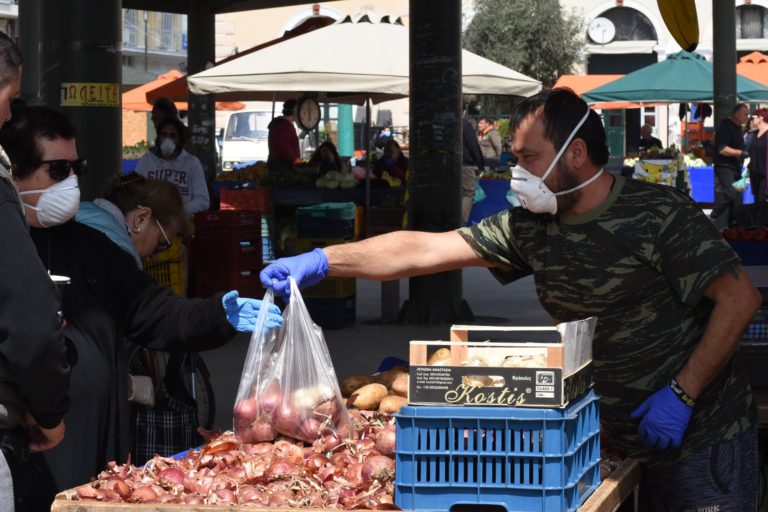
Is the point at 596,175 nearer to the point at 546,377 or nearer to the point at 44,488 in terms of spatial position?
the point at 546,377

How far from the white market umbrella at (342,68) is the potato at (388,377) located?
7.45 meters

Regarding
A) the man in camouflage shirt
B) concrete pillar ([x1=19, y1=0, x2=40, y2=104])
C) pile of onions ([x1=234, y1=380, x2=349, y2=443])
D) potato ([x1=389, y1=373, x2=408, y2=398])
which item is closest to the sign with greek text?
potato ([x1=389, y1=373, x2=408, y2=398])

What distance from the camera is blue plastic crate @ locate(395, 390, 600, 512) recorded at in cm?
295

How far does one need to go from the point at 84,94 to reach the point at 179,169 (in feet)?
7.45

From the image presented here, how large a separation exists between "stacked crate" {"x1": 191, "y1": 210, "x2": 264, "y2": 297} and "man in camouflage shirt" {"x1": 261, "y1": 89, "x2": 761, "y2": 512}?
655cm

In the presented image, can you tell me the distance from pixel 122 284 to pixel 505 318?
7.87 m

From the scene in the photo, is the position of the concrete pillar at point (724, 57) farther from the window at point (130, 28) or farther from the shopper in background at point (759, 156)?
the window at point (130, 28)

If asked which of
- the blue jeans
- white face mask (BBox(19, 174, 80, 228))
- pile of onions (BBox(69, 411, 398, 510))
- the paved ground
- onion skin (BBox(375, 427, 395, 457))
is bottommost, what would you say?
the paved ground

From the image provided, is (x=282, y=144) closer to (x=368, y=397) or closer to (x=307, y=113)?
(x=307, y=113)

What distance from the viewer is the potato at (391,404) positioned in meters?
4.29

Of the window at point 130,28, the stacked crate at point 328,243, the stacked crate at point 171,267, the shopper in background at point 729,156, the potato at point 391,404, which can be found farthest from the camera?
the window at point 130,28

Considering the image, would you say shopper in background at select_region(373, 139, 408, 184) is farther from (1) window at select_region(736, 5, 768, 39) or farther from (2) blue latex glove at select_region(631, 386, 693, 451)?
(1) window at select_region(736, 5, 768, 39)

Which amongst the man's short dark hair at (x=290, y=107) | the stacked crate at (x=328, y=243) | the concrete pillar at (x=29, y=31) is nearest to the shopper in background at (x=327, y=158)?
the man's short dark hair at (x=290, y=107)

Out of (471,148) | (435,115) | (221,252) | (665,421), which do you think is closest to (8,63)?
(665,421)
